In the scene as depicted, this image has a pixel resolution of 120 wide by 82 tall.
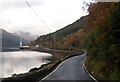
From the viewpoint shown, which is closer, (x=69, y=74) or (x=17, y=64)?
(x=69, y=74)

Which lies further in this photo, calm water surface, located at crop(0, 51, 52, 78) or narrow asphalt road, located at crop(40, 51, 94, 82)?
calm water surface, located at crop(0, 51, 52, 78)

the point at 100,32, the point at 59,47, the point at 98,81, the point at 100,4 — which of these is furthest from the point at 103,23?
the point at 59,47

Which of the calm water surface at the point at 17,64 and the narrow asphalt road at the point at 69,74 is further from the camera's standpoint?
the calm water surface at the point at 17,64

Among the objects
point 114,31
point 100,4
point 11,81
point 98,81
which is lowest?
point 98,81

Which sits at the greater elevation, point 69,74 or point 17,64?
point 69,74

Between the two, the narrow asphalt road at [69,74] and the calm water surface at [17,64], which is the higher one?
the narrow asphalt road at [69,74]

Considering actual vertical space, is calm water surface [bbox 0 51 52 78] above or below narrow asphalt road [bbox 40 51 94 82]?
below

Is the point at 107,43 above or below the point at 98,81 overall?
above

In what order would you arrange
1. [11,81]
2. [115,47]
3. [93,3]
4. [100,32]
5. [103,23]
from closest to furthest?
[11,81] < [115,47] < [103,23] < [100,32] < [93,3]

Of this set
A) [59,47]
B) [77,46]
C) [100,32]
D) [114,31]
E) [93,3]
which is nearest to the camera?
[114,31]

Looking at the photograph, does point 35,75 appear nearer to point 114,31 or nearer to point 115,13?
point 114,31

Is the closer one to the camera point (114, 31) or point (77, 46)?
point (114, 31)

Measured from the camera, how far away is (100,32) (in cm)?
1162

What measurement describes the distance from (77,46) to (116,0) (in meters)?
84.7
